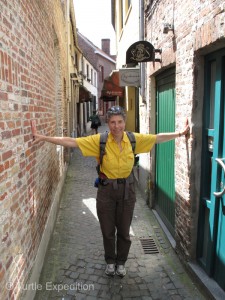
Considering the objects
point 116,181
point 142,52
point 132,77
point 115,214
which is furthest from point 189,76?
point 132,77

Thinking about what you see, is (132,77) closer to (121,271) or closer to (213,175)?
(213,175)

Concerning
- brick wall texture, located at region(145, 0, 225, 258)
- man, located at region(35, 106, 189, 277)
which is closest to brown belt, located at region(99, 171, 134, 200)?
man, located at region(35, 106, 189, 277)

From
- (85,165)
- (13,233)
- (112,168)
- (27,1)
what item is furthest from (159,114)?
(85,165)

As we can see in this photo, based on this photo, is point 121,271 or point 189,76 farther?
point 121,271

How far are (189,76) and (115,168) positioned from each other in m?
1.37

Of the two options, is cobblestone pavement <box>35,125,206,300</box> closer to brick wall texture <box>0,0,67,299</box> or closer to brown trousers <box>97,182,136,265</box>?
brown trousers <box>97,182,136,265</box>

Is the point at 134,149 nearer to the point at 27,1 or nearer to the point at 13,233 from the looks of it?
the point at 13,233

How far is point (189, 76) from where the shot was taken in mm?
3441

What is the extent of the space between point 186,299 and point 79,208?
3.28 meters

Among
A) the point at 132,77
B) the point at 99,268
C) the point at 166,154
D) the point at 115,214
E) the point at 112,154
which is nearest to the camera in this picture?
the point at 112,154

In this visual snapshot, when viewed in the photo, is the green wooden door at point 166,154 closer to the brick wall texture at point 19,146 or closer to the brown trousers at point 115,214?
the brown trousers at point 115,214

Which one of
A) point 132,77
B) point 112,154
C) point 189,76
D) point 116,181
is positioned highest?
point 132,77

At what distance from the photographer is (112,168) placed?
331 cm

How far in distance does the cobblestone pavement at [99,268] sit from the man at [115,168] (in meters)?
0.25
